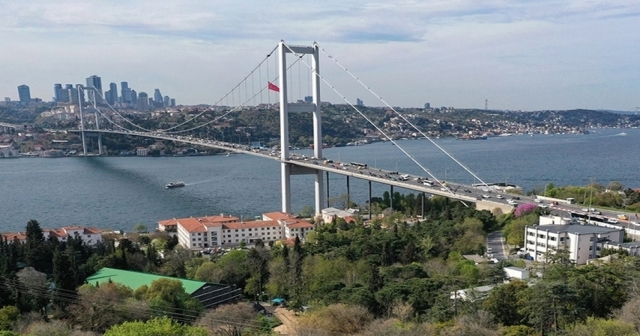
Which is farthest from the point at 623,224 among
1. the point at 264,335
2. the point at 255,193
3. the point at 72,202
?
the point at 72,202

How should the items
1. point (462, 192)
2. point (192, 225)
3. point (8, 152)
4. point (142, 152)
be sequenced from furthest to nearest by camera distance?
point (8, 152) → point (142, 152) → point (192, 225) → point (462, 192)

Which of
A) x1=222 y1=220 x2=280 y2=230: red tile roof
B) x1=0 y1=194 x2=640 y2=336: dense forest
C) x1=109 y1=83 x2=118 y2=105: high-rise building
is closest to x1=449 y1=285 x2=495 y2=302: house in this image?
x1=0 y1=194 x2=640 y2=336: dense forest

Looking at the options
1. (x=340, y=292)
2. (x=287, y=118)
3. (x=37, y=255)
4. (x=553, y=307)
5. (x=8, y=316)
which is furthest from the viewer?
(x=287, y=118)

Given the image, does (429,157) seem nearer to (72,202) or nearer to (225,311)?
(72,202)

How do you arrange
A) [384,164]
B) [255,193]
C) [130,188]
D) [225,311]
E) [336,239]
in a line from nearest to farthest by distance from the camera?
[225,311]
[336,239]
[255,193]
[130,188]
[384,164]

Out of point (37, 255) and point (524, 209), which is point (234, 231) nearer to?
point (37, 255)

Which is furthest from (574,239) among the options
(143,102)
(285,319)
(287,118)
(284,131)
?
(143,102)
